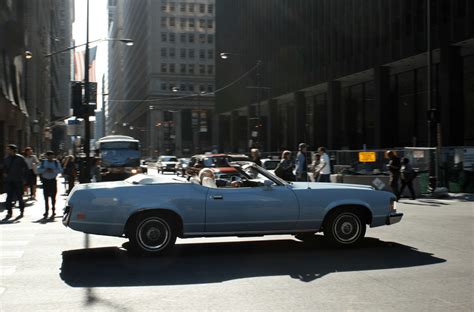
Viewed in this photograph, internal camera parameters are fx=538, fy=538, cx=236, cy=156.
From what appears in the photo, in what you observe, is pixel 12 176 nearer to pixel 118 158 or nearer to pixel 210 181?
pixel 210 181

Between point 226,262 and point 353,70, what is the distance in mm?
35854

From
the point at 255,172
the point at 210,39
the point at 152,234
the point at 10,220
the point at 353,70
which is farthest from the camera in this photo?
the point at 210,39

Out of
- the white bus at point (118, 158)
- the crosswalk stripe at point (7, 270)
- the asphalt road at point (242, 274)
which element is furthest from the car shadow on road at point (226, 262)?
the white bus at point (118, 158)

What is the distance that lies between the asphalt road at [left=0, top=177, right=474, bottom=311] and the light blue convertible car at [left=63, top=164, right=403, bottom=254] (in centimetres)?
40

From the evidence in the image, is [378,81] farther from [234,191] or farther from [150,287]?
[150,287]

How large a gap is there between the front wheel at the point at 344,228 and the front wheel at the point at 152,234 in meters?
2.55

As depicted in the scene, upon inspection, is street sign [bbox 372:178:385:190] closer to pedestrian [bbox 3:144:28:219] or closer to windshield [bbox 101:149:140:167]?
pedestrian [bbox 3:144:28:219]

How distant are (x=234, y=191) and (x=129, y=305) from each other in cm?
327

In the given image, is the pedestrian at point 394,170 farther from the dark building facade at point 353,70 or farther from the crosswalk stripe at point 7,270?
the crosswalk stripe at point 7,270

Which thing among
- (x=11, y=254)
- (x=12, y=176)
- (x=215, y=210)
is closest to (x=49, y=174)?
(x=12, y=176)

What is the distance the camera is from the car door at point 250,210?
8289mm

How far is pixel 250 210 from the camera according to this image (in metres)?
8.37

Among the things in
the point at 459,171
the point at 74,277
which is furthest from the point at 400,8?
the point at 74,277

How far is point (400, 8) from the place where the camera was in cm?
3600
